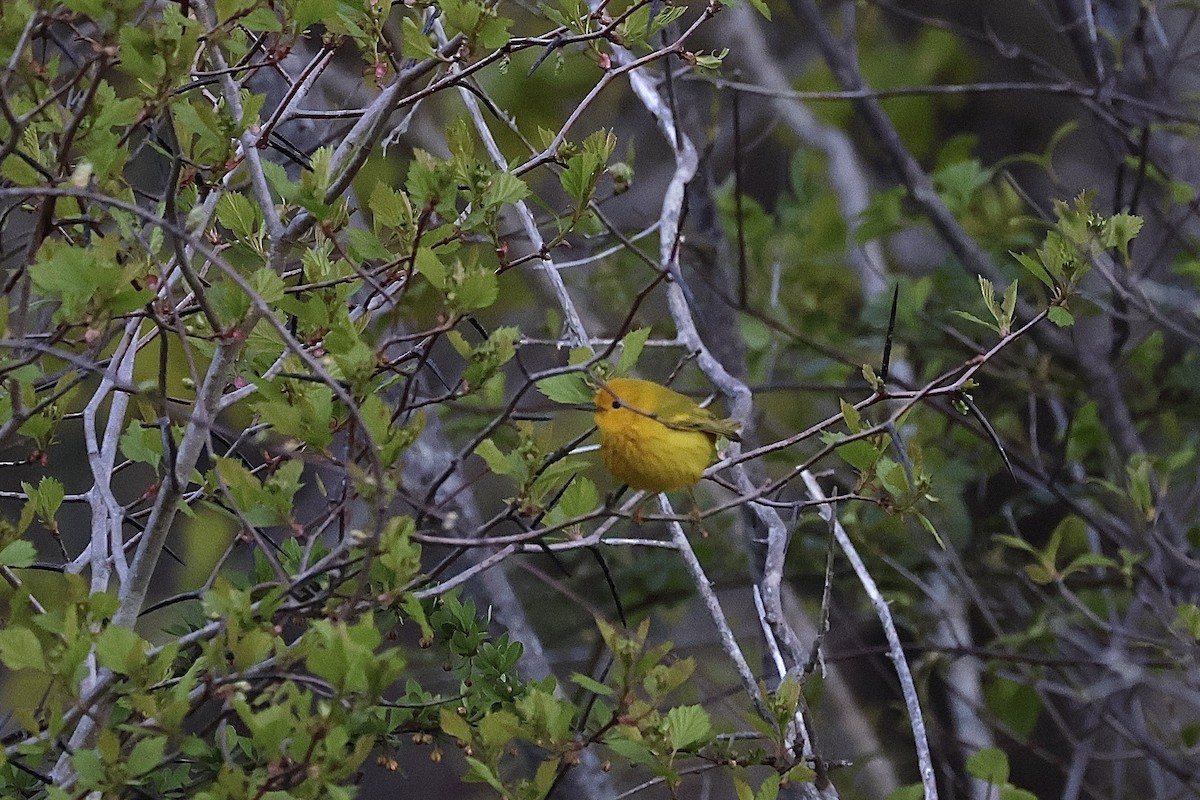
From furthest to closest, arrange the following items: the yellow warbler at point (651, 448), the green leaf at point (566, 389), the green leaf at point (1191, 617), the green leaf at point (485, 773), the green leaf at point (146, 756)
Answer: the green leaf at point (1191, 617) → the yellow warbler at point (651, 448) → the green leaf at point (566, 389) → the green leaf at point (485, 773) → the green leaf at point (146, 756)

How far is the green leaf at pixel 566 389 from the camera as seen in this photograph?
192cm

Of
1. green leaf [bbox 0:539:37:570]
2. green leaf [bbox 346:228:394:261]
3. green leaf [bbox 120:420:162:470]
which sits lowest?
green leaf [bbox 0:539:37:570]

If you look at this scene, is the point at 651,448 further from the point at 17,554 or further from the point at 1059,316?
the point at 17,554

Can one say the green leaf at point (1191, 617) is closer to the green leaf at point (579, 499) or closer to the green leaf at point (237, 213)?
the green leaf at point (579, 499)

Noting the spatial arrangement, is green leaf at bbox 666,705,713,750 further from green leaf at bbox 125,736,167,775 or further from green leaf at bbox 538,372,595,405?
green leaf at bbox 125,736,167,775

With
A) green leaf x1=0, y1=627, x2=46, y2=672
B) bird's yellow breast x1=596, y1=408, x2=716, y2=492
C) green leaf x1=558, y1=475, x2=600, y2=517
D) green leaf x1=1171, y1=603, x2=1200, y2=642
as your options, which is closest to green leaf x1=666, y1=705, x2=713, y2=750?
green leaf x1=558, y1=475, x2=600, y2=517

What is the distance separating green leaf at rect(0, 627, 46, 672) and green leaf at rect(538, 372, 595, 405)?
31.9 inches

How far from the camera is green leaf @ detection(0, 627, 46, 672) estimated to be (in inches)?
63.6

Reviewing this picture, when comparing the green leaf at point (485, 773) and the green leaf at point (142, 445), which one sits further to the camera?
the green leaf at point (142, 445)

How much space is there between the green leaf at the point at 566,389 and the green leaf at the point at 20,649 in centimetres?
81

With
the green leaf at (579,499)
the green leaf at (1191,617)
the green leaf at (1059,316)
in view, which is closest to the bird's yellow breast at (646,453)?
the green leaf at (579,499)

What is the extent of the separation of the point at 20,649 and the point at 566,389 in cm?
87

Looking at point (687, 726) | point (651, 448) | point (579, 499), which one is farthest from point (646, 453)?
point (687, 726)

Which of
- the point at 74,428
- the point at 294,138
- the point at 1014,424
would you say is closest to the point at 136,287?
the point at 294,138
